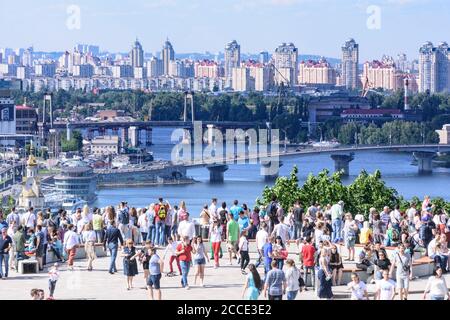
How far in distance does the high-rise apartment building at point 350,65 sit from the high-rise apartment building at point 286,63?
8.49 ft

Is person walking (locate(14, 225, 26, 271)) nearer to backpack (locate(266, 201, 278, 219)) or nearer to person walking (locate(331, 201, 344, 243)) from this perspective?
backpack (locate(266, 201, 278, 219))

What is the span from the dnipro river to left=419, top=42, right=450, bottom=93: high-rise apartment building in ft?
91.1

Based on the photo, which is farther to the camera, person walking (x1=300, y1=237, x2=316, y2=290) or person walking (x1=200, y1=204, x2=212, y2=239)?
person walking (x1=200, y1=204, x2=212, y2=239)

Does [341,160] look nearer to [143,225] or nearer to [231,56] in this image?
[143,225]

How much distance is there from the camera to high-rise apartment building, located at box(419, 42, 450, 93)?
6625 cm

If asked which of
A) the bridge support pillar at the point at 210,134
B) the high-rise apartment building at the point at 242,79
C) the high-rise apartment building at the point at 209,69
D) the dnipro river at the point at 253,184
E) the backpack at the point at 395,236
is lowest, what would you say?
the dnipro river at the point at 253,184

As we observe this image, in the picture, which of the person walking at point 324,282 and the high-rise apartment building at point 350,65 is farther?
the high-rise apartment building at point 350,65

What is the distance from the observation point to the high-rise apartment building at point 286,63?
75.0m

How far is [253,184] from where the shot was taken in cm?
2814

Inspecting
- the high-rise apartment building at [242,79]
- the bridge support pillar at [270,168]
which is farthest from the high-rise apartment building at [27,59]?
the bridge support pillar at [270,168]

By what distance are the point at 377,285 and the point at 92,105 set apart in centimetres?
5660

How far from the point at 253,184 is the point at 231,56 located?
55844mm

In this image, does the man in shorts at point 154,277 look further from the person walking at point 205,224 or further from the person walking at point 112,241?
the person walking at point 205,224

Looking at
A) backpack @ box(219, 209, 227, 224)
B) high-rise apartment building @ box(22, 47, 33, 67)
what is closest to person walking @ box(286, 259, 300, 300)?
backpack @ box(219, 209, 227, 224)
